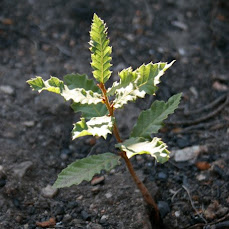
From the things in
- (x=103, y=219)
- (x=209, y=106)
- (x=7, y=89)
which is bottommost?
(x=103, y=219)

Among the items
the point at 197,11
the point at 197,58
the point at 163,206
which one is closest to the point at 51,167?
the point at 163,206

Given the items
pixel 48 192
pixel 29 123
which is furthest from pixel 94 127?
pixel 29 123

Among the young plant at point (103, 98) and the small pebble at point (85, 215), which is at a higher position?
the young plant at point (103, 98)

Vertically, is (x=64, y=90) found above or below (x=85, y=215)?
above

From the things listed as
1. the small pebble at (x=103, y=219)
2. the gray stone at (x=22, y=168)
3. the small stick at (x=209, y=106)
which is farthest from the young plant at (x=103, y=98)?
the small stick at (x=209, y=106)

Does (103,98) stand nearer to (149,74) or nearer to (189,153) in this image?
(149,74)

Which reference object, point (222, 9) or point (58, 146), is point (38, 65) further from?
point (222, 9)

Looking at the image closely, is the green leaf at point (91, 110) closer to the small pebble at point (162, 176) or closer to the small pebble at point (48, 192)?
the small pebble at point (48, 192)

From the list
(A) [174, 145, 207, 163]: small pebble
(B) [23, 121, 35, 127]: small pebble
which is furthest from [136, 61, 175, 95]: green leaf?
→ (B) [23, 121, 35, 127]: small pebble
